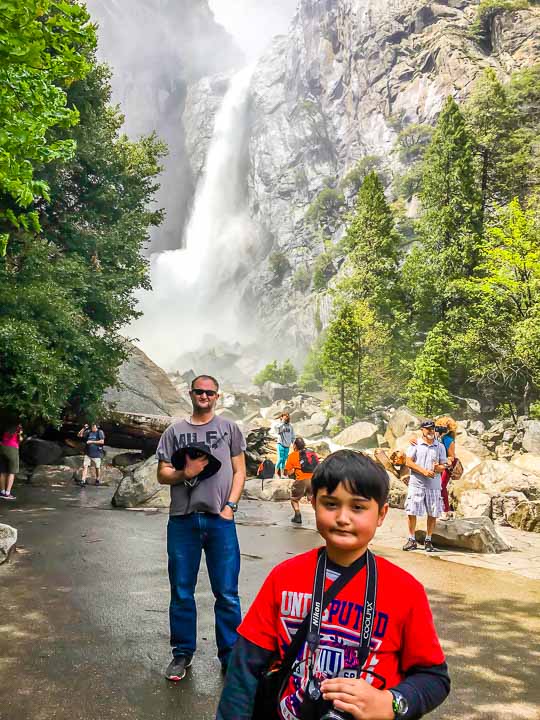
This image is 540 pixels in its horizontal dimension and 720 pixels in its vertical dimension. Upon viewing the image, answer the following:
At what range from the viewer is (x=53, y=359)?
11.3 m

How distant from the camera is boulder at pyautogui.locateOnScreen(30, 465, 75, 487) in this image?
13.3 meters

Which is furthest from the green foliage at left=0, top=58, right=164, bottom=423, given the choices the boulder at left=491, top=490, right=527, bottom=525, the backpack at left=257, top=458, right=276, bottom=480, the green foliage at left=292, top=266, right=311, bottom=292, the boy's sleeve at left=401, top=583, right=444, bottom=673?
the green foliage at left=292, top=266, right=311, bottom=292

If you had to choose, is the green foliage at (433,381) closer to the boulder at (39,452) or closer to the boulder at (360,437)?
the boulder at (360,437)

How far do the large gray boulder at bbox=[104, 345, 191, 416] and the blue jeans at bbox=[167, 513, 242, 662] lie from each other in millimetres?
17417

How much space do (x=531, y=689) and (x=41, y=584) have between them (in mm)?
4263

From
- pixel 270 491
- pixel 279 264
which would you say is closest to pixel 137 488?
pixel 270 491

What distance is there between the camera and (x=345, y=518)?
1.62 m

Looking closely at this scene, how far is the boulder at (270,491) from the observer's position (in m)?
13.0

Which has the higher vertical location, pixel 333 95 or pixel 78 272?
pixel 333 95

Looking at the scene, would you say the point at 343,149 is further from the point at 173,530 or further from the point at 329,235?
the point at 173,530

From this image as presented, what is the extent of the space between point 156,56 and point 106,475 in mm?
141097

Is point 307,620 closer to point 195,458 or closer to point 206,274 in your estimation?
point 195,458

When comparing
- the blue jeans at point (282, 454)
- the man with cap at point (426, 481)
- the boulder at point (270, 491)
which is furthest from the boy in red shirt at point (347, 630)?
the blue jeans at point (282, 454)

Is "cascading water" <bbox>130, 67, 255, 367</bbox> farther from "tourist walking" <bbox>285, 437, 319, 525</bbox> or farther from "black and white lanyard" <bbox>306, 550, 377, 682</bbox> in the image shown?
"black and white lanyard" <bbox>306, 550, 377, 682</bbox>
